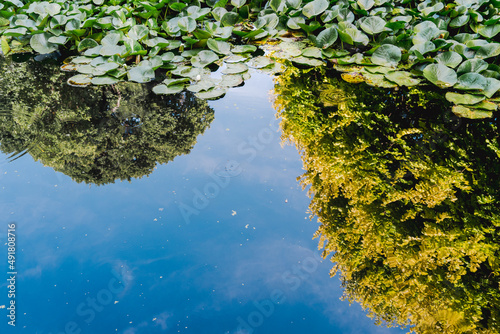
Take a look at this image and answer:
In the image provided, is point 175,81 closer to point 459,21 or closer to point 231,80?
point 231,80

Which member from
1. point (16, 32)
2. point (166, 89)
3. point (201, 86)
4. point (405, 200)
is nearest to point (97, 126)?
point (166, 89)

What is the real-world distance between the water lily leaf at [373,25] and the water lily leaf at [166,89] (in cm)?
212

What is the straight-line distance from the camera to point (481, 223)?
6.89 ft

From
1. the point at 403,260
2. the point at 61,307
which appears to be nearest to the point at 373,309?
the point at 403,260

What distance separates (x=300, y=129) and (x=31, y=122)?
2.16 metres

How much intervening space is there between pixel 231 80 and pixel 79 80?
146 cm

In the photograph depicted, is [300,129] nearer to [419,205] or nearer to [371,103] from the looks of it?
[371,103]

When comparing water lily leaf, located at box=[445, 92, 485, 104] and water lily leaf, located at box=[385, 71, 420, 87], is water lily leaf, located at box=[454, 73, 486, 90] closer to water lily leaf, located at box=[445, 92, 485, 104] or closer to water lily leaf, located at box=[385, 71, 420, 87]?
water lily leaf, located at box=[445, 92, 485, 104]

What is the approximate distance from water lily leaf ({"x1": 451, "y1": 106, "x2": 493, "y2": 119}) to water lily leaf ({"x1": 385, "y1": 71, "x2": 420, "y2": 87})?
0.50m

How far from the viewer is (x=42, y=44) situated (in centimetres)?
404

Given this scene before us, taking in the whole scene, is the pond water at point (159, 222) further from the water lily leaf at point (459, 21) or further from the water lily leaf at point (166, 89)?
the water lily leaf at point (459, 21)

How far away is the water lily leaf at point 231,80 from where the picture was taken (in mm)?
3549

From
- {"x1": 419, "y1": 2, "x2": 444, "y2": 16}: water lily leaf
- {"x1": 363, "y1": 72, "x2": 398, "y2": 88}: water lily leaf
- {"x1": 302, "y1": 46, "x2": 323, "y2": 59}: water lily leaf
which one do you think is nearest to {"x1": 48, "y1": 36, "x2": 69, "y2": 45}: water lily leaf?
{"x1": 302, "y1": 46, "x2": 323, "y2": 59}: water lily leaf

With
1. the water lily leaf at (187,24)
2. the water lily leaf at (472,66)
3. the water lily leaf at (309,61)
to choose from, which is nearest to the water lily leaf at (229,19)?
the water lily leaf at (187,24)
